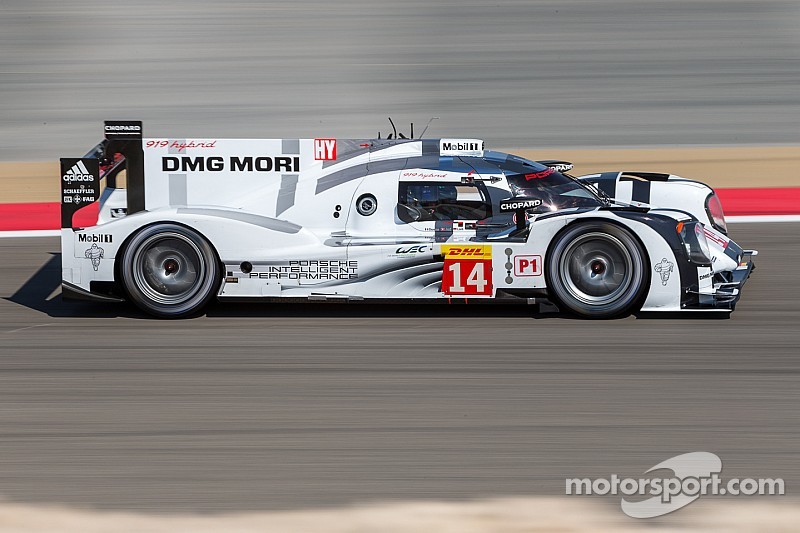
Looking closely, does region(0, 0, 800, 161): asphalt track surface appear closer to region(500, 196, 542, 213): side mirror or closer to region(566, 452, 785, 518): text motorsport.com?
region(500, 196, 542, 213): side mirror

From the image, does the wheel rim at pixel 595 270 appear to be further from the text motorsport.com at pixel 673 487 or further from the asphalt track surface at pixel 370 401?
the text motorsport.com at pixel 673 487

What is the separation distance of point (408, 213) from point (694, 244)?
7.03ft

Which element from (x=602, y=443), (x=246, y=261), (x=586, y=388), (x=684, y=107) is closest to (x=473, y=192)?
(x=246, y=261)

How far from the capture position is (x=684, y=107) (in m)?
22.1

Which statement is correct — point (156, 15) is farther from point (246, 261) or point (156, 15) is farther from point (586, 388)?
point (586, 388)

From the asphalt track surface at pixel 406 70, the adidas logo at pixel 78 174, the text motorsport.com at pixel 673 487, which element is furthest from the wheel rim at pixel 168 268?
the asphalt track surface at pixel 406 70

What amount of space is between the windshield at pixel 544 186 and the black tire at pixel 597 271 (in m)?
0.39

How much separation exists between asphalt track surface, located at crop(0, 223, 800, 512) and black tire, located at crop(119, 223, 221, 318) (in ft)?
0.68

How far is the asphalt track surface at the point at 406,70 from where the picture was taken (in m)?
21.1

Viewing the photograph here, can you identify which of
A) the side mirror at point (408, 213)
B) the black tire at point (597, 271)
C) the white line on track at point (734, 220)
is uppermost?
the white line on track at point (734, 220)

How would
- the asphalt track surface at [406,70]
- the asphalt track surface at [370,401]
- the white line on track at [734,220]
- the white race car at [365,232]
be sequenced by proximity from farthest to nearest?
1. the asphalt track surface at [406,70]
2. the white line on track at [734,220]
3. the white race car at [365,232]
4. the asphalt track surface at [370,401]

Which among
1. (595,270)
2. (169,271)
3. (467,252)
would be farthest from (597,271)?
(169,271)

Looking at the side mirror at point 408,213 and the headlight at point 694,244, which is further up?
the side mirror at point 408,213

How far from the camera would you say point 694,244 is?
7734 mm
